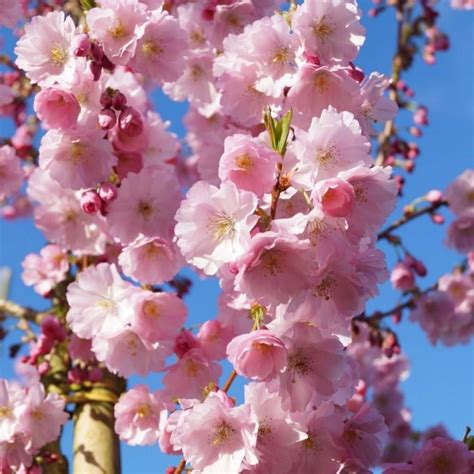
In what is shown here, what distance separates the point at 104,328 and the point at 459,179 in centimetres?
291

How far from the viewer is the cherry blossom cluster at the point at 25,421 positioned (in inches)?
103

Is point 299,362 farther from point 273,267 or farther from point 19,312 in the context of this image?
point 19,312

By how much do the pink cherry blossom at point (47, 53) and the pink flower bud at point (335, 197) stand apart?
108 centimetres

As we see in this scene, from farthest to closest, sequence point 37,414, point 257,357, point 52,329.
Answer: point 52,329 → point 37,414 → point 257,357

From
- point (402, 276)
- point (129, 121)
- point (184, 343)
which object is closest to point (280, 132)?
point (129, 121)

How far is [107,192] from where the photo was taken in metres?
2.51

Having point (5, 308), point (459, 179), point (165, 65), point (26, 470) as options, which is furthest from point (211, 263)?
point (459, 179)

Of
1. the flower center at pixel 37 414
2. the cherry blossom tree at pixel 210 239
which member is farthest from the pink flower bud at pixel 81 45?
the flower center at pixel 37 414

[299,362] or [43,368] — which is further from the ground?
[43,368]

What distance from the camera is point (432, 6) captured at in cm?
514

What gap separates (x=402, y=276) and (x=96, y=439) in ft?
7.24

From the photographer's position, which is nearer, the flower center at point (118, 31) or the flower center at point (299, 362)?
the flower center at point (299, 362)

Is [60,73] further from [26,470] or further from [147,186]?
[26,470]

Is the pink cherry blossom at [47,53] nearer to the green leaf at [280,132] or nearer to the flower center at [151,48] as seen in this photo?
the flower center at [151,48]
